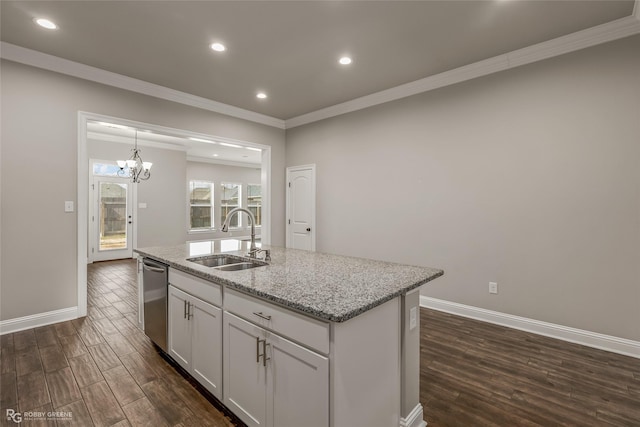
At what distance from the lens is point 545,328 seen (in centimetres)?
291

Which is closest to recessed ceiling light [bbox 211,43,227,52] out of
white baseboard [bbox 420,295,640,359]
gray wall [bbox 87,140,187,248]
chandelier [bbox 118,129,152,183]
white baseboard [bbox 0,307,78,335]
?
white baseboard [bbox 0,307,78,335]

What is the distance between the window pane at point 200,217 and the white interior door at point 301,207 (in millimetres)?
4777

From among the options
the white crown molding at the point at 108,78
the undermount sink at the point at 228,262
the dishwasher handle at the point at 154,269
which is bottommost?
the dishwasher handle at the point at 154,269

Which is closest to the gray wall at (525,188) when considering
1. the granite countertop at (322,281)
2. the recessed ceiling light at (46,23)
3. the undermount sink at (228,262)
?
the granite countertop at (322,281)

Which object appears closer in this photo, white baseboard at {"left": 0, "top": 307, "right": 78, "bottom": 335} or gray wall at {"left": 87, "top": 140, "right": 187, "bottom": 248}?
white baseboard at {"left": 0, "top": 307, "right": 78, "bottom": 335}

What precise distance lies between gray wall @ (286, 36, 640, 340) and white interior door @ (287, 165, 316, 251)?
1.09 m

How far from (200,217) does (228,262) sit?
23.9 ft

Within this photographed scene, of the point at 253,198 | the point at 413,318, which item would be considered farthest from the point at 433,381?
the point at 253,198

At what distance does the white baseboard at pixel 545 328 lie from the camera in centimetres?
257

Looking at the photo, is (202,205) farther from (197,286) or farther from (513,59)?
(513,59)

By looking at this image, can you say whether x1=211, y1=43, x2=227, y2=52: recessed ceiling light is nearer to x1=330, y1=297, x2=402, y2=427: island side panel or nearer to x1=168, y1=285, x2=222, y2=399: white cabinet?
x1=168, y1=285, x2=222, y2=399: white cabinet

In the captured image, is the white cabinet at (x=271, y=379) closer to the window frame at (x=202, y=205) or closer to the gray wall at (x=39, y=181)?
the gray wall at (x=39, y=181)

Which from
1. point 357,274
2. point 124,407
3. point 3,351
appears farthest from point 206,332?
point 3,351

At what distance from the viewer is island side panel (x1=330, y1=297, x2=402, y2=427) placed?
4.08ft
